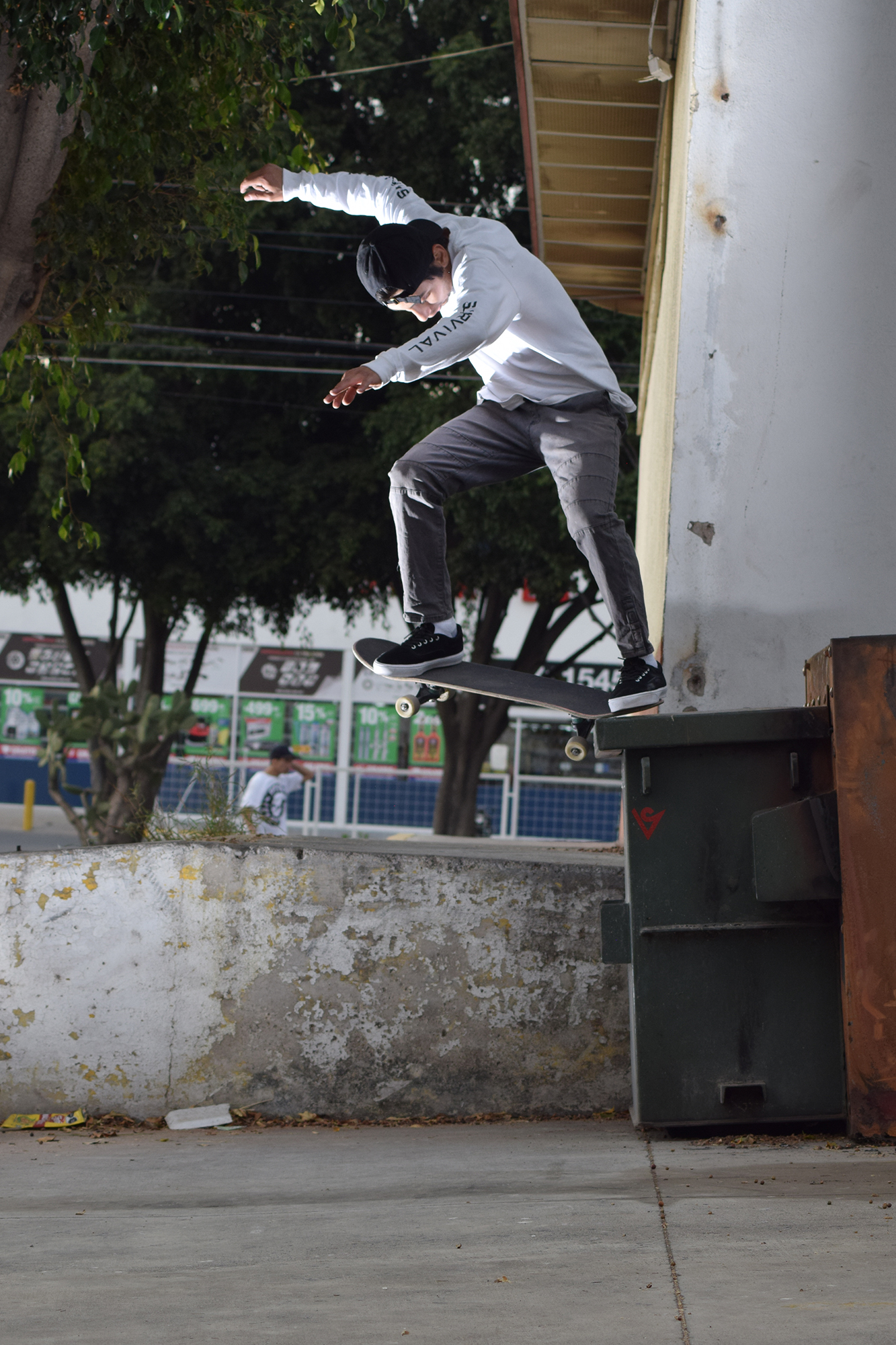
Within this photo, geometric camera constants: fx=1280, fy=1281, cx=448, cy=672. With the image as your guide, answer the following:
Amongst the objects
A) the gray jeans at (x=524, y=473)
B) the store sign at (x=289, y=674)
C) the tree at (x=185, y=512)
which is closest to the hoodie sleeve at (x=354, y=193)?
the gray jeans at (x=524, y=473)

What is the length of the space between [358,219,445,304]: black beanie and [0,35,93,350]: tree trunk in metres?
2.03

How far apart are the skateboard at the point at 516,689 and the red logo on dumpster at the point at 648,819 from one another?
621mm

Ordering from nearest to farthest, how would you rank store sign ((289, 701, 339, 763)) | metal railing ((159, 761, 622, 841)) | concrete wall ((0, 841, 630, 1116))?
1. concrete wall ((0, 841, 630, 1116))
2. metal railing ((159, 761, 622, 841))
3. store sign ((289, 701, 339, 763))

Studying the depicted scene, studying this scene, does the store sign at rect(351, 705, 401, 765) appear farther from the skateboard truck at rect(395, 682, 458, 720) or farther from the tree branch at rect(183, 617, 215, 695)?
the skateboard truck at rect(395, 682, 458, 720)

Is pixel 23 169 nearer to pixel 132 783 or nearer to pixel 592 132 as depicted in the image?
pixel 592 132

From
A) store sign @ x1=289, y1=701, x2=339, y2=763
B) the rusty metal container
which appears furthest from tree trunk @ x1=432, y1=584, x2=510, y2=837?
the rusty metal container

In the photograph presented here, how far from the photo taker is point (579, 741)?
200 inches

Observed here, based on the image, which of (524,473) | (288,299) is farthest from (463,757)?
(524,473)

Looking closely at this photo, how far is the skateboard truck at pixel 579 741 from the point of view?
4988 mm

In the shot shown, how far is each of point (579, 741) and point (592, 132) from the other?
4695 millimetres

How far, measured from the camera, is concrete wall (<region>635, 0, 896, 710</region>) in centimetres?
505

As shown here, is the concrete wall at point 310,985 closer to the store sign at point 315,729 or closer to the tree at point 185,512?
the tree at point 185,512

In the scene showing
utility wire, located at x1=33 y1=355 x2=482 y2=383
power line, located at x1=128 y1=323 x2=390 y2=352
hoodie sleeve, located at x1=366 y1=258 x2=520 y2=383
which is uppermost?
power line, located at x1=128 y1=323 x2=390 y2=352

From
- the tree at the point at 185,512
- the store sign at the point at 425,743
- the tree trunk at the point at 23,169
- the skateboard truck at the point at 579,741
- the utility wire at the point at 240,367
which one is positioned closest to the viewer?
the skateboard truck at the point at 579,741
